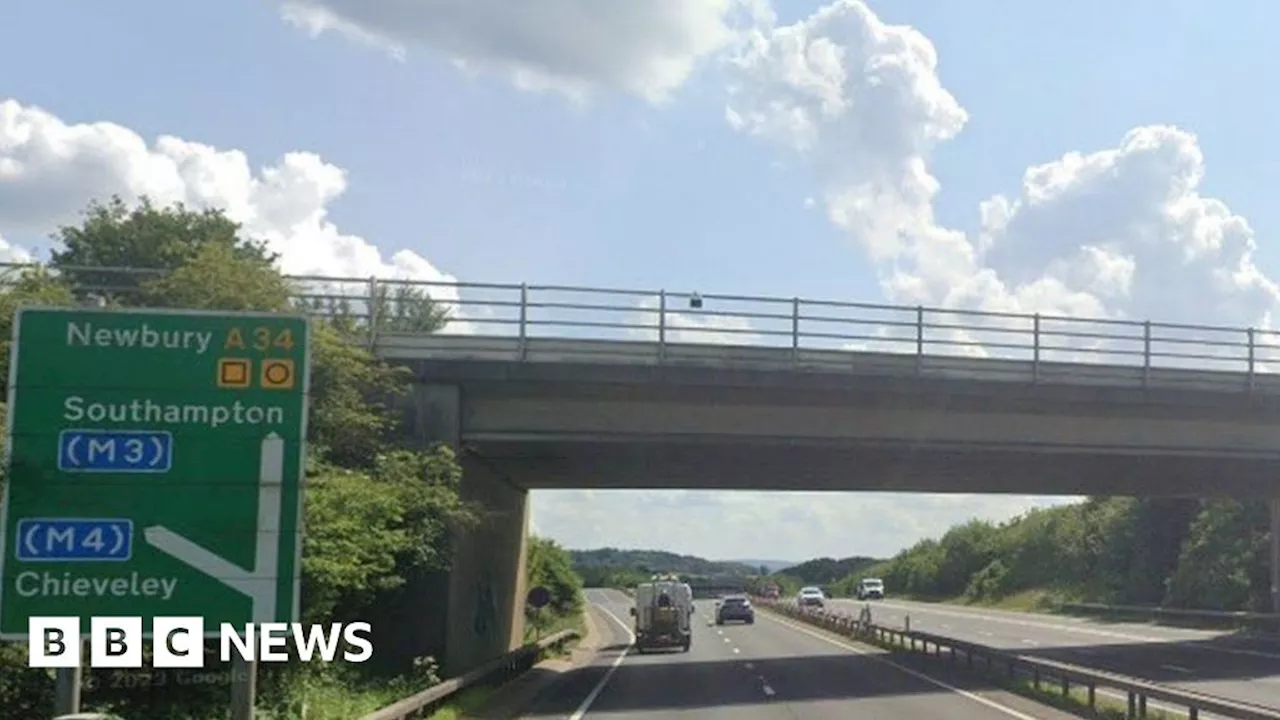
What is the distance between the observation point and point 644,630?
47.2 meters

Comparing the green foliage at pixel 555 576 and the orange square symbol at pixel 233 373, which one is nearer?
the orange square symbol at pixel 233 373

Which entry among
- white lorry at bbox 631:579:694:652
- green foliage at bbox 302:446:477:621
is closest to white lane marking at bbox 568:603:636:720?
white lorry at bbox 631:579:694:652

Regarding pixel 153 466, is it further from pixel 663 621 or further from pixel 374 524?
pixel 663 621

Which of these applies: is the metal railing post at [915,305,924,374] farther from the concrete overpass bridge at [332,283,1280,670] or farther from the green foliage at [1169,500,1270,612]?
the green foliage at [1169,500,1270,612]

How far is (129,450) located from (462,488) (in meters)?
20.7

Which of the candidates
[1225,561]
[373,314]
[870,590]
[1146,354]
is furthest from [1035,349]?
[870,590]

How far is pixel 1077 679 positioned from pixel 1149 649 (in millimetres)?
19241

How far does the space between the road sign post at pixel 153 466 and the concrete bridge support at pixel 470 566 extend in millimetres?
17463

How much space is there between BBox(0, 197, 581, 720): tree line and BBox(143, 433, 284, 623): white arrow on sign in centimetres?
491

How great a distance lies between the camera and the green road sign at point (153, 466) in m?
9.23

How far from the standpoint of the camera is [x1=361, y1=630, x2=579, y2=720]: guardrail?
18.3 meters

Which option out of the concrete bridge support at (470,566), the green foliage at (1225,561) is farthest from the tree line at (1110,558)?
the concrete bridge support at (470,566)

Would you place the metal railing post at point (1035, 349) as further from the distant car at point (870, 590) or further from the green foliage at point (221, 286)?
the distant car at point (870, 590)

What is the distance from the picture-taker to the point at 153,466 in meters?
9.43
